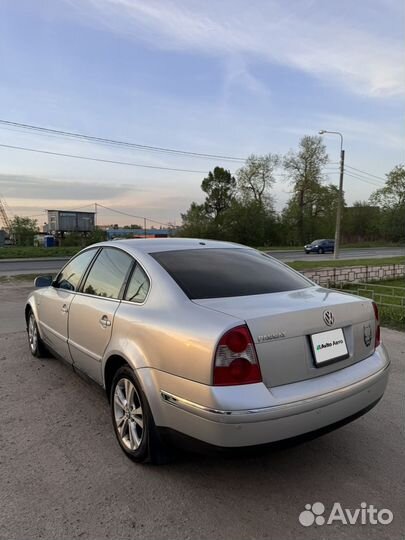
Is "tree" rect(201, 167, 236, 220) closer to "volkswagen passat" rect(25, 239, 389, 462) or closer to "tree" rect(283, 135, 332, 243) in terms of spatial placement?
"tree" rect(283, 135, 332, 243)

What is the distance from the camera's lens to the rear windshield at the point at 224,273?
284cm

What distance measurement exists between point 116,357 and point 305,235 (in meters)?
54.8

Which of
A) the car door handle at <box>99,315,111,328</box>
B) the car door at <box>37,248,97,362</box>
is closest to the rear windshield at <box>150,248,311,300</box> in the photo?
the car door handle at <box>99,315,111,328</box>

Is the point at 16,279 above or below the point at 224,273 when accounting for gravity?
below

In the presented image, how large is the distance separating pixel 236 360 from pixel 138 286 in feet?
3.57

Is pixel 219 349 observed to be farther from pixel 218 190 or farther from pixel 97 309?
pixel 218 190

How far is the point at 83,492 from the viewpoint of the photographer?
8.23ft

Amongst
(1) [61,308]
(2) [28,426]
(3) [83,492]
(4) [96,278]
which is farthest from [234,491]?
(1) [61,308]

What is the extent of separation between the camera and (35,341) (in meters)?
5.10

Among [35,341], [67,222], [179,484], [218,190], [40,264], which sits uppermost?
[218,190]

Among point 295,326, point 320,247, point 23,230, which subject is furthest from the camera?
point 23,230

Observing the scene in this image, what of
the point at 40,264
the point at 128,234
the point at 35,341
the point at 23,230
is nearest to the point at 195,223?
the point at 128,234

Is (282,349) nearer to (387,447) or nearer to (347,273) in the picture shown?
(387,447)

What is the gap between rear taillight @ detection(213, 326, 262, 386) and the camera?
87.7 inches
